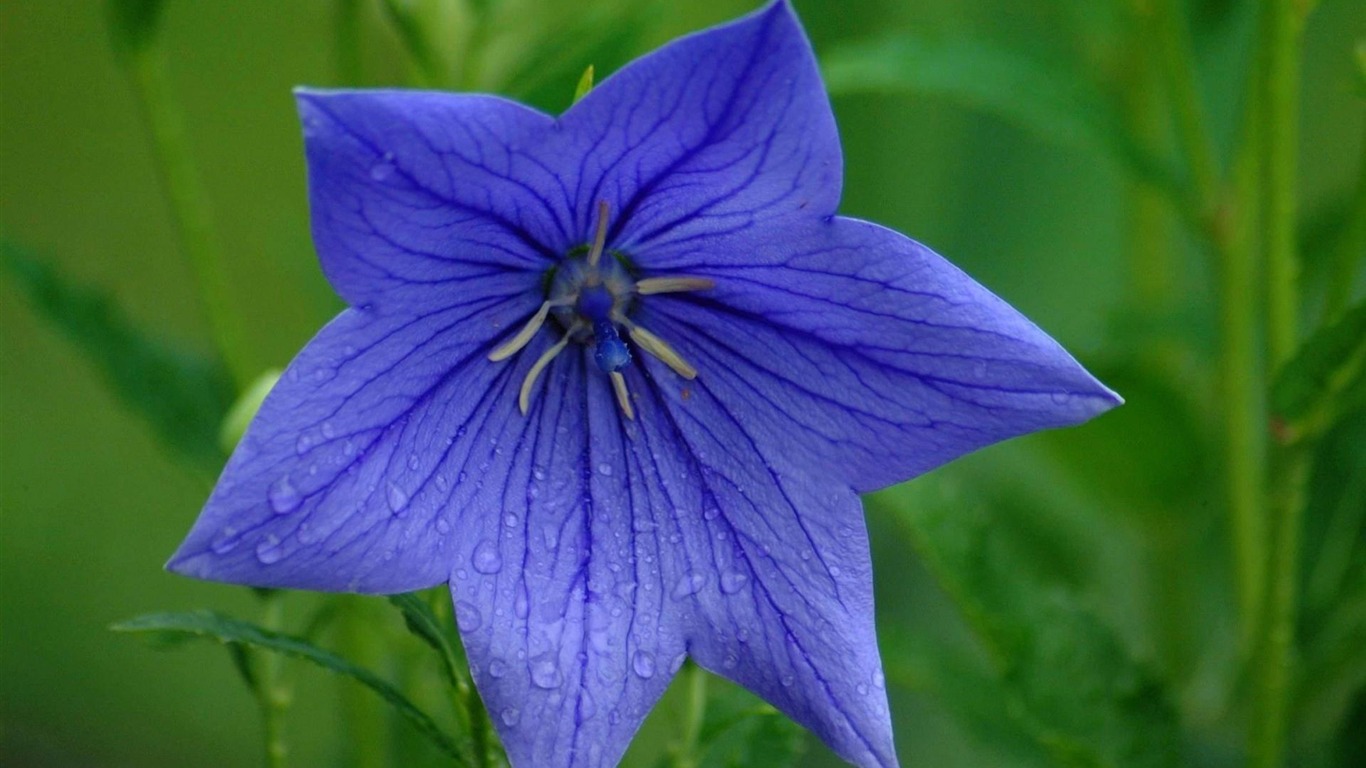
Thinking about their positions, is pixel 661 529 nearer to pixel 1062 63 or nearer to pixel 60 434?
pixel 1062 63

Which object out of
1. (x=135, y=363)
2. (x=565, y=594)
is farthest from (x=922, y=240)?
(x=565, y=594)

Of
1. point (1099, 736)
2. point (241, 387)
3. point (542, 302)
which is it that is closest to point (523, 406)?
point (542, 302)

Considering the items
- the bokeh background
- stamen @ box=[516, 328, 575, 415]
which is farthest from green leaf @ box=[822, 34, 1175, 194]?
stamen @ box=[516, 328, 575, 415]

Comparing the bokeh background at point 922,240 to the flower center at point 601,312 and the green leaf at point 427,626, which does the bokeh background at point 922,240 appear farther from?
the green leaf at point 427,626

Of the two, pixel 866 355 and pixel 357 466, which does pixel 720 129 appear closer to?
pixel 866 355

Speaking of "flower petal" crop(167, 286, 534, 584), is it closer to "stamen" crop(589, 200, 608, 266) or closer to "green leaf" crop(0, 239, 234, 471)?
"stamen" crop(589, 200, 608, 266)

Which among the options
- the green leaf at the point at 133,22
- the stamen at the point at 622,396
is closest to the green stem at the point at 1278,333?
the stamen at the point at 622,396

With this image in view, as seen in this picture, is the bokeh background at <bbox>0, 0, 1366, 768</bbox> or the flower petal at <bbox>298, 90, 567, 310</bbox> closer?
the flower petal at <bbox>298, 90, 567, 310</bbox>
